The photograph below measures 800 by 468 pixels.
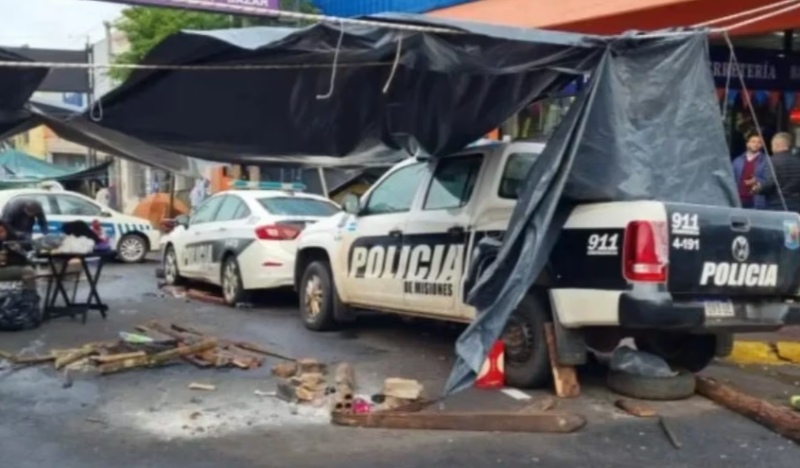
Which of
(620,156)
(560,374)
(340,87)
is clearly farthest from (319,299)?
(620,156)

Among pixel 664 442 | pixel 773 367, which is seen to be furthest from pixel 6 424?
pixel 773 367

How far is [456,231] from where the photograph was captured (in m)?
8.70

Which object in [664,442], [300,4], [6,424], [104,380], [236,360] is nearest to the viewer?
[664,442]

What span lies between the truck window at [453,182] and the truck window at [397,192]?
1.16ft

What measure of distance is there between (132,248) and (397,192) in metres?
13.4

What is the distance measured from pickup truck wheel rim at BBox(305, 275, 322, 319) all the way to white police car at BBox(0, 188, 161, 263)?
9.90m

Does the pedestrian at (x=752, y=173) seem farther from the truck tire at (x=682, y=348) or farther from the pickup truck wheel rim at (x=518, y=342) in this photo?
the pickup truck wheel rim at (x=518, y=342)

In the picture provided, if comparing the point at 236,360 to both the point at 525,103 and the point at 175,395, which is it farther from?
the point at 525,103

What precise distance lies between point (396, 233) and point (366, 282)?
31.1 inches

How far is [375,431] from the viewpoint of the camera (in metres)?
6.84

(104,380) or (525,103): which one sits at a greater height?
(525,103)

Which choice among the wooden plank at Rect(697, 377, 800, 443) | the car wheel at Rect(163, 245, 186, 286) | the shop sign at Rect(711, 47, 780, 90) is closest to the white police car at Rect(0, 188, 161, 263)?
the car wheel at Rect(163, 245, 186, 286)

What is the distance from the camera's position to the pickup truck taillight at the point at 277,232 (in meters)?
12.7

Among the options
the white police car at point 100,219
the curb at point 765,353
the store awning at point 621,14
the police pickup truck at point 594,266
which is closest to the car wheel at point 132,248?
the white police car at point 100,219
